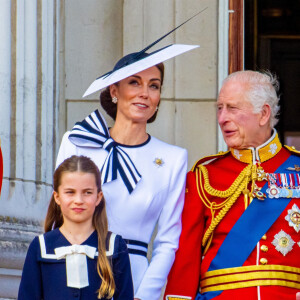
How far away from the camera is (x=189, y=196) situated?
5.86 metres

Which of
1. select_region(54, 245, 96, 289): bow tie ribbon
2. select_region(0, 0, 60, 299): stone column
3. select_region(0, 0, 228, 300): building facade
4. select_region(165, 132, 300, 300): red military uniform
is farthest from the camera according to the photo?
select_region(0, 0, 228, 300): building facade

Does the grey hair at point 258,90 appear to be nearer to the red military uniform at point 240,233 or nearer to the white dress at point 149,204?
the red military uniform at point 240,233

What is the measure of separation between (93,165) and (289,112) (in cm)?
428

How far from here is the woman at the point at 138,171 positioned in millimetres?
5605

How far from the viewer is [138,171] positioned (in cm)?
569

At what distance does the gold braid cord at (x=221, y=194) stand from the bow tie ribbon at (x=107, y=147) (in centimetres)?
35

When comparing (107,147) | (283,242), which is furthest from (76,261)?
(283,242)

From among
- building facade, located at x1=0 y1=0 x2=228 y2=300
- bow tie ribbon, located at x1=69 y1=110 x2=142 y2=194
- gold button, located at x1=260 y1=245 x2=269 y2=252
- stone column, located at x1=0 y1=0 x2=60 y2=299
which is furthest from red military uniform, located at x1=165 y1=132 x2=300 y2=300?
building facade, located at x1=0 y1=0 x2=228 y2=300

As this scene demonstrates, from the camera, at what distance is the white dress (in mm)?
5594

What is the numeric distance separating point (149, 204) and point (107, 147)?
1.01 feet

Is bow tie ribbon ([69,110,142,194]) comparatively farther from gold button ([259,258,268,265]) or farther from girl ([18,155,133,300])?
gold button ([259,258,268,265])

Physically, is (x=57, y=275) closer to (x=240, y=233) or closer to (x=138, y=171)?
(x=138, y=171)

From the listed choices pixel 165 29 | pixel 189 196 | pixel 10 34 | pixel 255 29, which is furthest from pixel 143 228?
pixel 255 29

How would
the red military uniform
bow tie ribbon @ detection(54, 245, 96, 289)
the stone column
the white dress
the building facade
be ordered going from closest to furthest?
bow tie ribbon @ detection(54, 245, 96, 289) → the white dress → the red military uniform → the stone column → the building facade
